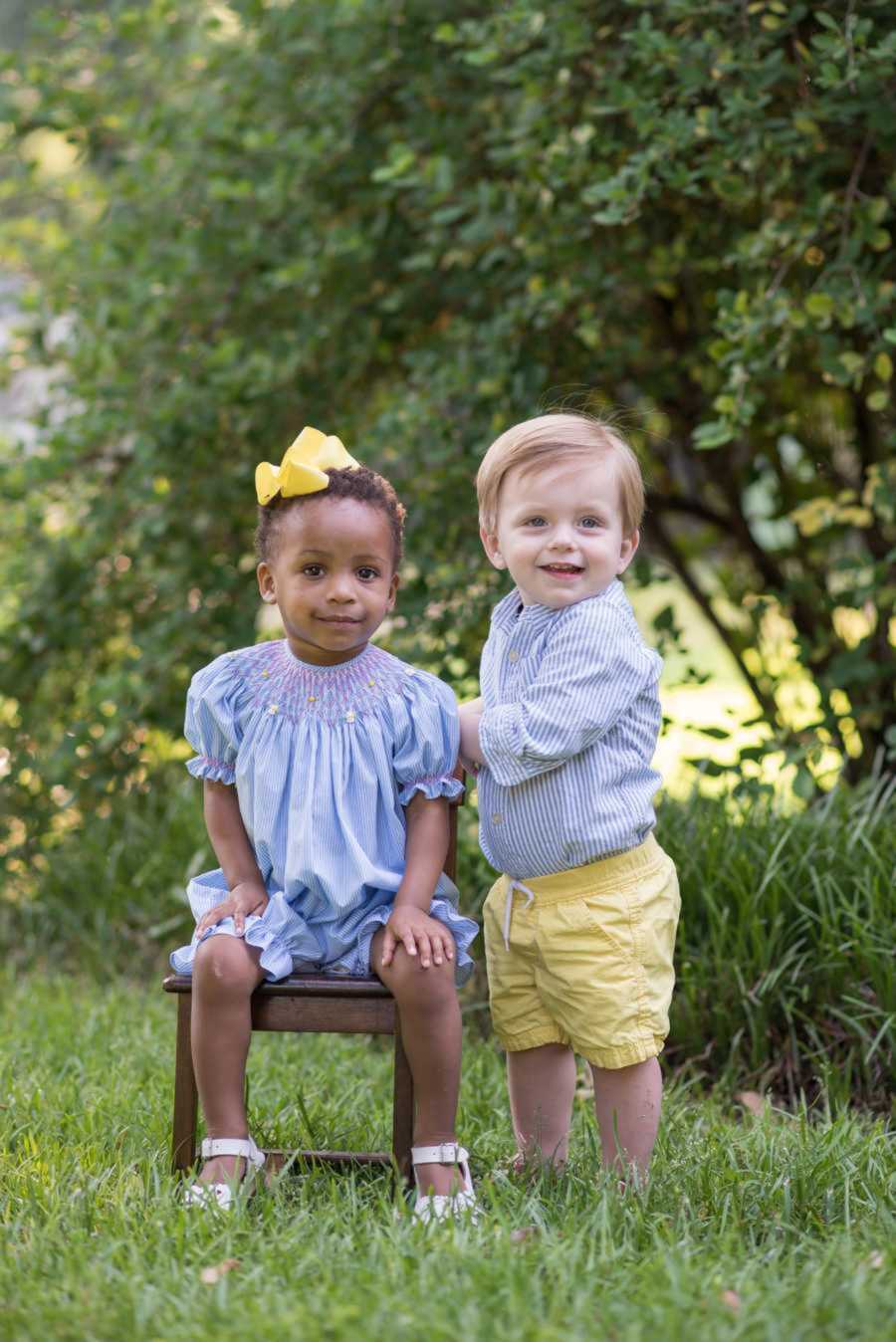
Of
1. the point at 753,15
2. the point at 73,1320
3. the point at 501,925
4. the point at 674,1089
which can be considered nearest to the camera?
the point at 73,1320

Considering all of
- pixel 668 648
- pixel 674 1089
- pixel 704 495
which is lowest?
pixel 674 1089

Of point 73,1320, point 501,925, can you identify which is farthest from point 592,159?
point 73,1320

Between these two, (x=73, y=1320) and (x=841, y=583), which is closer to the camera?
(x=73, y=1320)

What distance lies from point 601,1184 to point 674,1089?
86 cm

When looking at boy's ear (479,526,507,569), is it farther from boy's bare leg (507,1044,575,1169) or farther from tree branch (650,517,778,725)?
tree branch (650,517,778,725)

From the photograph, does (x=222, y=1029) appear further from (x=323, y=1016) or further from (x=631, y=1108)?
(x=631, y=1108)

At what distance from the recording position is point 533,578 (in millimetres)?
2758

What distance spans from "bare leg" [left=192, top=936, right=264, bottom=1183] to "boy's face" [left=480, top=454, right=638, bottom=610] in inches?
32.3

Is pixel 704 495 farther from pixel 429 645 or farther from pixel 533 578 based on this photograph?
pixel 533 578

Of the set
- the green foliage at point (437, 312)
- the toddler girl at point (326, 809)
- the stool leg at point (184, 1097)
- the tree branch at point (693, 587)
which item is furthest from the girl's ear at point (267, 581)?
the tree branch at point (693, 587)

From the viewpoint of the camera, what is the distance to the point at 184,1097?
2762mm

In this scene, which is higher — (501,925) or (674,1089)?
(501,925)

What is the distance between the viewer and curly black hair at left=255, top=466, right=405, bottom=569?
2.73m

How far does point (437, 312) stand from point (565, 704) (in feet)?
8.52
